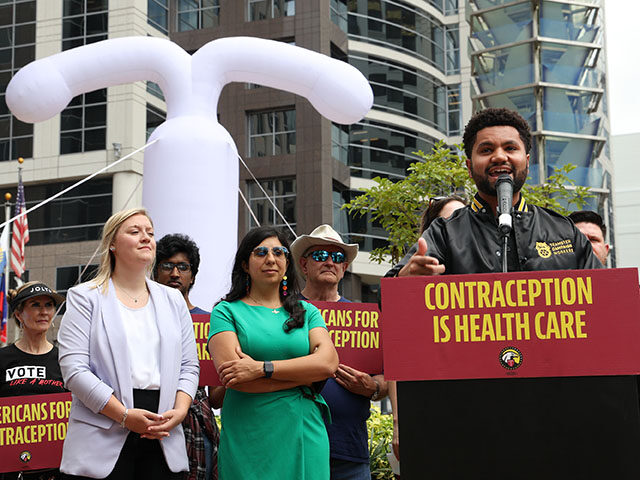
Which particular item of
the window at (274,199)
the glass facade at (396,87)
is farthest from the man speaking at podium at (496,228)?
the glass facade at (396,87)

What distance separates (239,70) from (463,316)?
5.48 m

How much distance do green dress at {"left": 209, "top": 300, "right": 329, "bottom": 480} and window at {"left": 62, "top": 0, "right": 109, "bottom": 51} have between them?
96.8 feet

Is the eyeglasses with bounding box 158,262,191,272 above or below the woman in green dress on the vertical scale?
above

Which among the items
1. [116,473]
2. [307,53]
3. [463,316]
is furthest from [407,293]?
[307,53]

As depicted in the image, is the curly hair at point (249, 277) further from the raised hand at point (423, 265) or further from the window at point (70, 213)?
the window at point (70, 213)

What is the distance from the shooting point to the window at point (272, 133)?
3180 centimetres

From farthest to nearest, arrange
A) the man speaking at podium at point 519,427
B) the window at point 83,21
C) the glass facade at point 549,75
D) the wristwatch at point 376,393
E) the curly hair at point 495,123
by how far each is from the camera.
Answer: the glass facade at point 549,75
the window at point 83,21
the wristwatch at point 376,393
the curly hair at point 495,123
the man speaking at podium at point 519,427

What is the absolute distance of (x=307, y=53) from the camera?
771cm

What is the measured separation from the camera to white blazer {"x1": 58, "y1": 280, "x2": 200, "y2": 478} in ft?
12.3

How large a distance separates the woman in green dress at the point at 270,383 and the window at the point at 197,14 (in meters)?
30.6

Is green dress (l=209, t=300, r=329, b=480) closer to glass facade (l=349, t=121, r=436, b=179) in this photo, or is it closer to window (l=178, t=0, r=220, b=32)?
glass facade (l=349, t=121, r=436, b=179)

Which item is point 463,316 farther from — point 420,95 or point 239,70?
point 420,95

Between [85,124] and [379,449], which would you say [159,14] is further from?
[379,449]

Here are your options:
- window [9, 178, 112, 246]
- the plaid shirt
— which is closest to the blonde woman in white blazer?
the plaid shirt
